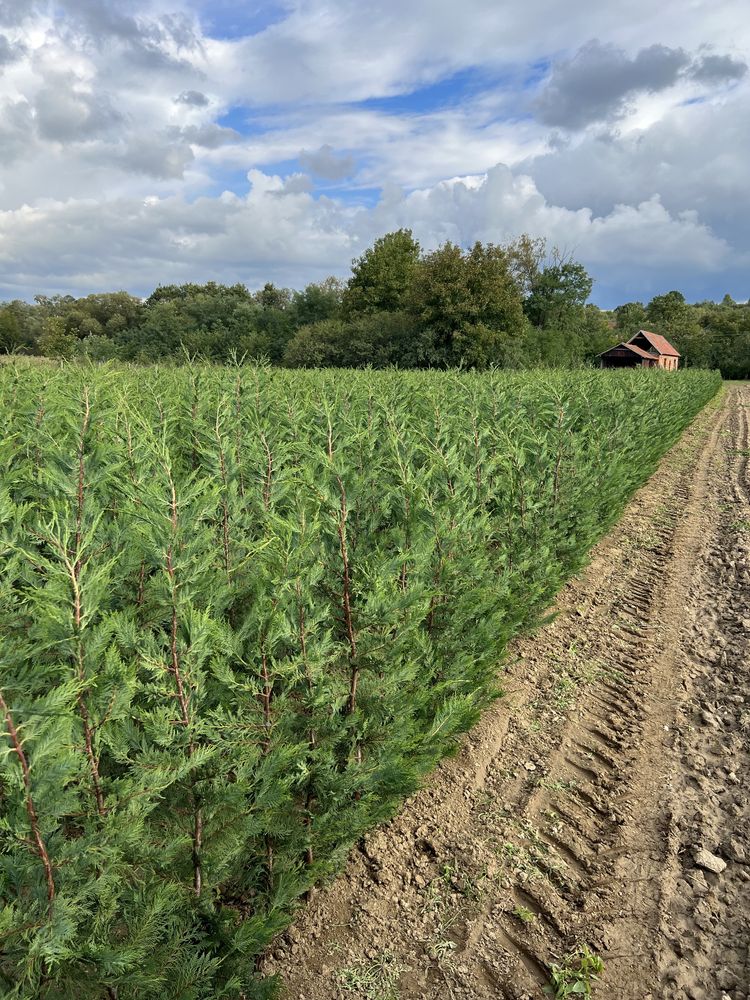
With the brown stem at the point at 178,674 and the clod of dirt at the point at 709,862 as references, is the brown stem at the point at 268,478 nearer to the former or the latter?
the brown stem at the point at 178,674

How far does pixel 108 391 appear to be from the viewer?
614 cm

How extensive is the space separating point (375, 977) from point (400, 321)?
40790 mm

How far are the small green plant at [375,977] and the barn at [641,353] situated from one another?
190ft

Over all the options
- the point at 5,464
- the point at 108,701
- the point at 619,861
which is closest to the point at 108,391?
the point at 5,464

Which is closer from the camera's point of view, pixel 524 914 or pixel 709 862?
pixel 524 914

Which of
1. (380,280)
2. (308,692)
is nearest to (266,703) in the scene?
(308,692)

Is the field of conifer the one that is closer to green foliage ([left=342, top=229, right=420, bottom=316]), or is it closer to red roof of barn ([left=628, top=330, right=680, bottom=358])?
green foliage ([left=342, top=229, right=420, bottom=316])

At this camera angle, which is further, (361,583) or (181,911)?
(361,583)

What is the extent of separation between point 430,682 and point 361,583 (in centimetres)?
128

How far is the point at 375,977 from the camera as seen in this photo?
9.10ft

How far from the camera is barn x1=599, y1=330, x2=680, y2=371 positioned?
58062 mm

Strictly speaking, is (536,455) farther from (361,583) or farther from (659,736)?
(361,583)

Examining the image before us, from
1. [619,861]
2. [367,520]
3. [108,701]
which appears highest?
[367,520]

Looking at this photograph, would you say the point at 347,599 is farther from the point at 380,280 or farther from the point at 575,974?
the point at 380,280
